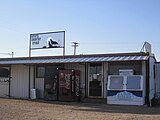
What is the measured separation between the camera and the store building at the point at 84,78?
19953 millimetres

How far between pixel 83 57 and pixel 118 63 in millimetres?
2736

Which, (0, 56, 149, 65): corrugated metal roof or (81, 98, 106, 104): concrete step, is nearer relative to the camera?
(0, 56, 149, 65): corrugated metal roof

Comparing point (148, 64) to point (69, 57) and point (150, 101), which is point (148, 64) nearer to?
point (150, 101)

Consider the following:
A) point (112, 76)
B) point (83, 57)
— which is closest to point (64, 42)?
point (83, 57)

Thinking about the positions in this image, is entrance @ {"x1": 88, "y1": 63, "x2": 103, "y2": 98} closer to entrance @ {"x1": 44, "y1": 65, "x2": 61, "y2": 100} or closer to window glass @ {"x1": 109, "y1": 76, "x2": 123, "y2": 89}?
window glass @ {"x1": 109, "y1": 76, "x2": 123, "y2": 89}

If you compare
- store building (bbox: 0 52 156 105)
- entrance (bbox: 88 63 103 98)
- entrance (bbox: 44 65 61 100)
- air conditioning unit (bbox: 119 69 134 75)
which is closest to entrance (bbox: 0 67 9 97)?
store building (bbox: 0 52 156 105)

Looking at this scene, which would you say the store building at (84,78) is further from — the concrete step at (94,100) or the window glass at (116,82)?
the concrete step at (94,100)

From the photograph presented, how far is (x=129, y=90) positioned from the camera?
19.6 metres

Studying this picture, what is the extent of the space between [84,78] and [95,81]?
840 millimetres

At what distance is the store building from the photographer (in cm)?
1995

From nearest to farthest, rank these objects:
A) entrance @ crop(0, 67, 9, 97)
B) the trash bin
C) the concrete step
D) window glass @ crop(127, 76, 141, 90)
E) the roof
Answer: window glass @ crop(127, 76, 141, 90), the roof, the concrete step, the trash bin, entrance @ crop(0, 67, 9, 97)

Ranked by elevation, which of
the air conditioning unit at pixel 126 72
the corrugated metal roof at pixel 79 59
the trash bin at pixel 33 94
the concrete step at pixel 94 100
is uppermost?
the corrugated metal roof at pixel 79 59

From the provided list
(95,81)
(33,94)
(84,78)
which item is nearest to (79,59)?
(84,78)

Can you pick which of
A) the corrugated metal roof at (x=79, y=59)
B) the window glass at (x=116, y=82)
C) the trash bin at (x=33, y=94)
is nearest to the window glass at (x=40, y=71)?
the corrugated metal roof at (x=79, y=59)
